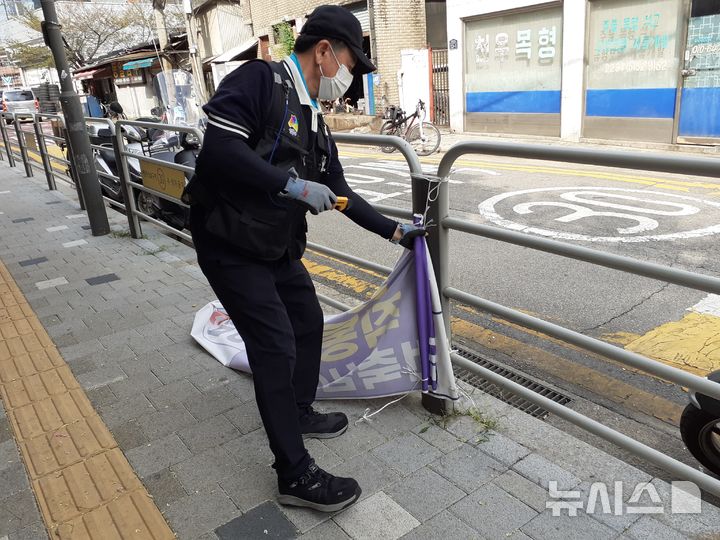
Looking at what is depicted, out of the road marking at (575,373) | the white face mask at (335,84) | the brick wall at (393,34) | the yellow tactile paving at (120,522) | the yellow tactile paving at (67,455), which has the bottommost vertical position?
the road marking at (575,373)

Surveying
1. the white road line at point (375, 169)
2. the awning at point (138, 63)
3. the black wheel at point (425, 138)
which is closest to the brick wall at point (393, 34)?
the black wheel at point (425, 138)

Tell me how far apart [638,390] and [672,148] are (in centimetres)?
998

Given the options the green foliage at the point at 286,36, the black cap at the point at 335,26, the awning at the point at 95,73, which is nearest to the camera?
the black cap at the point at 335,26

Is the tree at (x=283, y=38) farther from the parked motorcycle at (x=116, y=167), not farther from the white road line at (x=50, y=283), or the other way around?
the white road line at (x=50, y=283)

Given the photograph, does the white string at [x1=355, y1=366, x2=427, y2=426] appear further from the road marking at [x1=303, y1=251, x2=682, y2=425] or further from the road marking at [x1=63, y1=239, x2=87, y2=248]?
the road marking at [x1=63, y1=239, x2=87, y2=248]

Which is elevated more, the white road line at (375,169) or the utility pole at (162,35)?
the utility pole at (162,35)

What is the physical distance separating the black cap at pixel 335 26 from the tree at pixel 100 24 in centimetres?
4039

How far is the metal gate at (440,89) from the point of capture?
17.9 metres

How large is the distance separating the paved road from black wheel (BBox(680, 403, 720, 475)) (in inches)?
9.7

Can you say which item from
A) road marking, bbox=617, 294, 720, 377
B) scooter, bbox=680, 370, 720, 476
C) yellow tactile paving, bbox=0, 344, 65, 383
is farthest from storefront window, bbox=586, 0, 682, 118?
→ yellow tactile paving, bbox=0, 344, 65, 383

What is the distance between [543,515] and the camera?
7.45ft

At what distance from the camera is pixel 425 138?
14188 mm

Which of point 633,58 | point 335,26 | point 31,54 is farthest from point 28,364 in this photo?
point 31,54

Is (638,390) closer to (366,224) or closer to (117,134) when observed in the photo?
(366,224)
